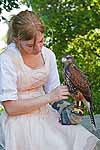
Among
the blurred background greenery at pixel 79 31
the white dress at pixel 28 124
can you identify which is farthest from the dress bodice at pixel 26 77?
the blurred background greenery at pixel 79 31

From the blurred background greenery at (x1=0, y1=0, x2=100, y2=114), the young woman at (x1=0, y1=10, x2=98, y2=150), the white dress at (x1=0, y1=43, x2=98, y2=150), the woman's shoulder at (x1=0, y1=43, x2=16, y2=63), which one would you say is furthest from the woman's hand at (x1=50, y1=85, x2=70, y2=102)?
the blurred background greenery at (x1=0, y1=0, x2=100, y2=114)

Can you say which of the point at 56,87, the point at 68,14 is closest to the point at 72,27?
the point at 68,14

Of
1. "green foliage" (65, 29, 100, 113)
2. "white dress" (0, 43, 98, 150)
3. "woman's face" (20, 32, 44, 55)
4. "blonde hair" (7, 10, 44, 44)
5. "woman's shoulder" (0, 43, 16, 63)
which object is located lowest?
"green foliage" (65, 29, 100, 113)

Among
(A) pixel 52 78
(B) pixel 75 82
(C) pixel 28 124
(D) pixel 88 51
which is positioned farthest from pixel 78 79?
(D) pixel 88 51

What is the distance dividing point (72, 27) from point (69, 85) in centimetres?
571

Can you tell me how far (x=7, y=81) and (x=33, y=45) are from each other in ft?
0.68

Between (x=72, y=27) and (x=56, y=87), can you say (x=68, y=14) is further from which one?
(x=56, y=87)

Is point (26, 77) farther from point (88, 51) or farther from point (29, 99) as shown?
point (88, 51)

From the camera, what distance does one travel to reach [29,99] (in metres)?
2.29

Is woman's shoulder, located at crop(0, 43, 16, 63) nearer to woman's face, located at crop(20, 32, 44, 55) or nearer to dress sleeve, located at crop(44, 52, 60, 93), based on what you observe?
woman's face, located at crop(20, 32, 44, 55)

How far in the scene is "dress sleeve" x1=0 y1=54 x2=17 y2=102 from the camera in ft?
7.42

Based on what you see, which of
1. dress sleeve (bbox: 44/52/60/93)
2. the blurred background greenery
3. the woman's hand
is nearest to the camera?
the woman's hand

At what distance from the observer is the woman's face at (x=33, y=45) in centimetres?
227

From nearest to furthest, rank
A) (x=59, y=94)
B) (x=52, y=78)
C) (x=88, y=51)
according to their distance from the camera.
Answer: (x=59, y=94), (x=52, y=78), (x=88, y=51)
